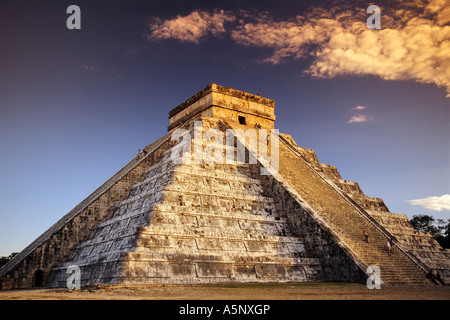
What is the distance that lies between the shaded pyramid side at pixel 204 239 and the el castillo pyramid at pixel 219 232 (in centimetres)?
4

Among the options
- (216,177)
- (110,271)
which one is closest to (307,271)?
(216,177)

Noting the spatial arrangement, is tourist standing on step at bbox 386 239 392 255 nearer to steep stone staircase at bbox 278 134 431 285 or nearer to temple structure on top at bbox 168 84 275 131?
steep stone staircase at bbox 278 134 431 285

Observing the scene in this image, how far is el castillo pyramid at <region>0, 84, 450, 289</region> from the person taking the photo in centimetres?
1300

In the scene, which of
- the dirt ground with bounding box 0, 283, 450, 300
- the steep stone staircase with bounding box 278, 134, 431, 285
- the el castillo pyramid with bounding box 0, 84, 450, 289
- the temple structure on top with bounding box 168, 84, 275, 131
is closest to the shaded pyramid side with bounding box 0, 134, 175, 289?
the el castillo pyramid with bounding box 0, 84, 450, 289

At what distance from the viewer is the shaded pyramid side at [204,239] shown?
41.3 ft

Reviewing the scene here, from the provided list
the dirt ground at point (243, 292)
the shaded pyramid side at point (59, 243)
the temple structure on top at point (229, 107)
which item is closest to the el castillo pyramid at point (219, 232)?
the shaded pyramid side at point (59, 243)

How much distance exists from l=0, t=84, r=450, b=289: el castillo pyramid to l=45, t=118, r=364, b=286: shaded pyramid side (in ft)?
0.13

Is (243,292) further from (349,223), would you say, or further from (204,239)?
(349,223)

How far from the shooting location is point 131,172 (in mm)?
19781

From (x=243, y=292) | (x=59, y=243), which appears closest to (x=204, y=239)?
(x=243, y=292)

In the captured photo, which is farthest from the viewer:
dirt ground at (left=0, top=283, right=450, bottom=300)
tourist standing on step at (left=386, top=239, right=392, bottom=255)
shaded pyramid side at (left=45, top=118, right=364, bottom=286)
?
tourist standing on step at (left=386, top=239, right=392, bottom=255)

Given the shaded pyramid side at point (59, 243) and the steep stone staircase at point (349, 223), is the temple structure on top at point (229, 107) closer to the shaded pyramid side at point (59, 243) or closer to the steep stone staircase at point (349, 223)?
the steep stone staircase at point (349, 223)

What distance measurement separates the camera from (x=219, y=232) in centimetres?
1443

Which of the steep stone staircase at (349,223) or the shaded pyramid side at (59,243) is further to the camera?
the shaded pyramid side at (59,243)
